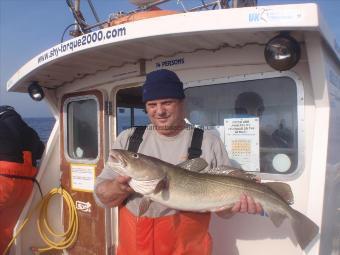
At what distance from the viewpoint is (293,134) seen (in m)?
3.38

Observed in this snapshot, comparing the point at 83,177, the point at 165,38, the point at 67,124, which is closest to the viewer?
the point at 165,38

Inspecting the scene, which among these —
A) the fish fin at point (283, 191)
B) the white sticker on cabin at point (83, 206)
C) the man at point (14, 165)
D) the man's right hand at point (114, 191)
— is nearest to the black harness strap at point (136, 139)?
the man's right hand at point (114, 191)

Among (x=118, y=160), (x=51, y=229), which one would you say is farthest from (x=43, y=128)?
(x=118, y=160)

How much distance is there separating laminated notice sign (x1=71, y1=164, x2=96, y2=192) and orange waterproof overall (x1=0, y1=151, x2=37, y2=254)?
55cm

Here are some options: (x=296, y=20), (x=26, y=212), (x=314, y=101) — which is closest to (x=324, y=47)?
(x=314, y=101)

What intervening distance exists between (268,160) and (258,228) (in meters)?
0.66

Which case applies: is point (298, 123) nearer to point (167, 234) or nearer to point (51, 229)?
point (167, 234)

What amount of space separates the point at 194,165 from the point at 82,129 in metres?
3.00

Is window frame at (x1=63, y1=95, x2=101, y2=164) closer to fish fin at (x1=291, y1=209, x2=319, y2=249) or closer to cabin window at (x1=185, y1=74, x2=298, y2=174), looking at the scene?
cabin window at (x1=185, y1=74, x2=298, y2=174)

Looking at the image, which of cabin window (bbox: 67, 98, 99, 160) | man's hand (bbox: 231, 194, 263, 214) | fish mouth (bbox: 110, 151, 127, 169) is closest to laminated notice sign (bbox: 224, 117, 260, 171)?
man's hand (bbox: 231, 194, 263, 214)

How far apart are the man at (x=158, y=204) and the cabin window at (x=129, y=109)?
206 centimetres

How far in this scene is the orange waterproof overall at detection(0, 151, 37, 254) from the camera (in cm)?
461

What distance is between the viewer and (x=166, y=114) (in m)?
3.00

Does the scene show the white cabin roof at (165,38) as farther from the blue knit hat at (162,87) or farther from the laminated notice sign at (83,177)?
the laminated notice sign at (83,177)
